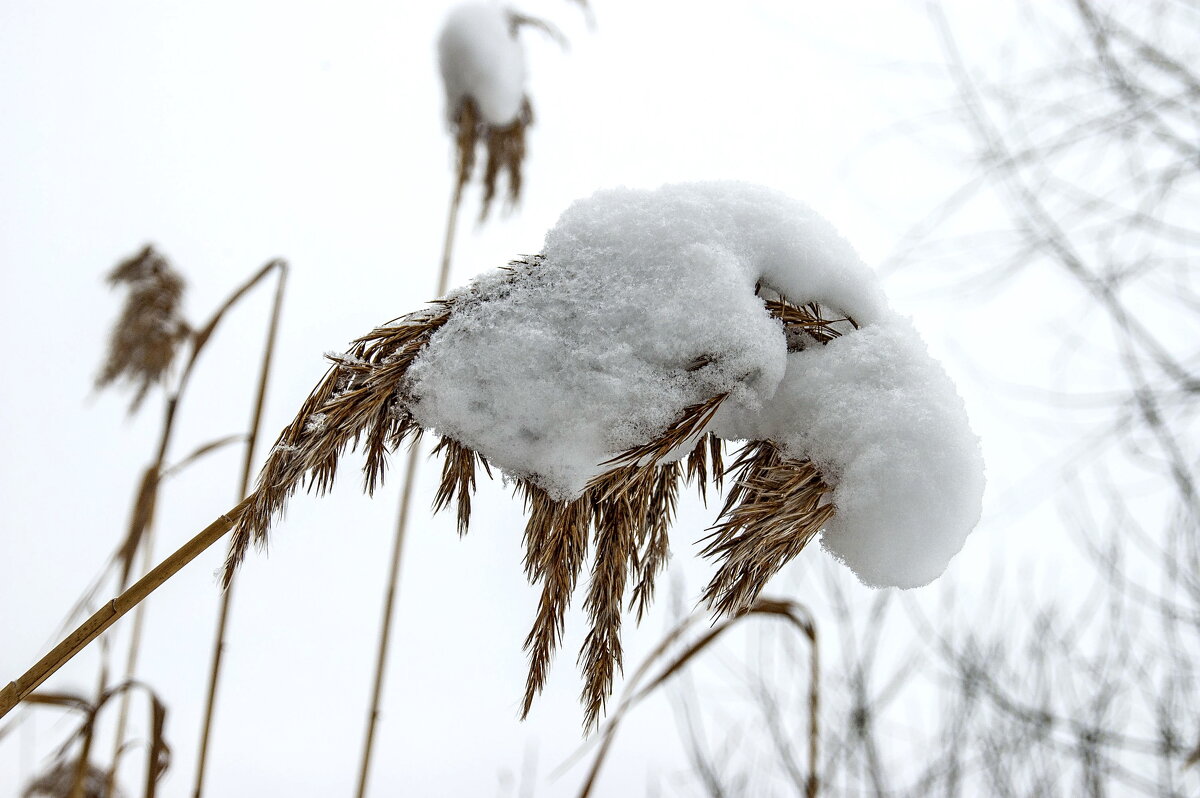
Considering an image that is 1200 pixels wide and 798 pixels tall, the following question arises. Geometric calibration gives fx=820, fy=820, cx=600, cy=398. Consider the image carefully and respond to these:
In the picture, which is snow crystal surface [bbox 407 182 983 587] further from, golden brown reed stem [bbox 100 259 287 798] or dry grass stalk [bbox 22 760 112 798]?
dry grass stalk [bbox 22 760 112 798]

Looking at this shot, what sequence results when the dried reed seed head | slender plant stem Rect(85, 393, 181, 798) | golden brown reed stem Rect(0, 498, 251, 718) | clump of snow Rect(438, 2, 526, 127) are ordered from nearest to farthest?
golden brown reed stem Rect(0, 498, 251, 718) → slender plant stem Rect(85, 393, 181, 798) → the dried reed seed head → clump of snow Rect(438, 2, 526, 127)

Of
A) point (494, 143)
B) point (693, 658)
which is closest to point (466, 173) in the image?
point (494, 143)

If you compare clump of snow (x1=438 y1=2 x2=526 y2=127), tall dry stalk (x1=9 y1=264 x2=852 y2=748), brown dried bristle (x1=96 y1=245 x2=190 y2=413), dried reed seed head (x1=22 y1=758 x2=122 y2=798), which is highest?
clump of snow (x1=438 y1=2 x2=526 y2=127)

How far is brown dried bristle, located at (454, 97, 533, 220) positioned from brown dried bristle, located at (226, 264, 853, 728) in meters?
1.35

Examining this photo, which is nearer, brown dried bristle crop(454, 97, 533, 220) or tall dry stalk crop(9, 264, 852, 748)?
tall dry stalk crop(9, 264, 852, 748)

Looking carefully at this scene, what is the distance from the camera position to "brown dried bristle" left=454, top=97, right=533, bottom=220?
6.28 ft

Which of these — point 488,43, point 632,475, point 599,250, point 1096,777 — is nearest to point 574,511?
point 632,475

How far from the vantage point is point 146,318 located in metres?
1.96

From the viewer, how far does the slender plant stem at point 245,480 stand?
48.7 inches

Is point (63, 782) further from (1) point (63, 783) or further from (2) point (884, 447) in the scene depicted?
(2) point (884, 447)

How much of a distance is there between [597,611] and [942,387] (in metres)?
0.33

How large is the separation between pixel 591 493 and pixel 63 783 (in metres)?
1.60

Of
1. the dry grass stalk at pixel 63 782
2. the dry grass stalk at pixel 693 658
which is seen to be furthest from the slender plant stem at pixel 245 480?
the dry grass stalk at pixel 693 658

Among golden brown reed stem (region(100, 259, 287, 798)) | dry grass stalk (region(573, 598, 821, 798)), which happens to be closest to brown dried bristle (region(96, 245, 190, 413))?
golden brown reed stem (region(100, 259, 287, 798))
